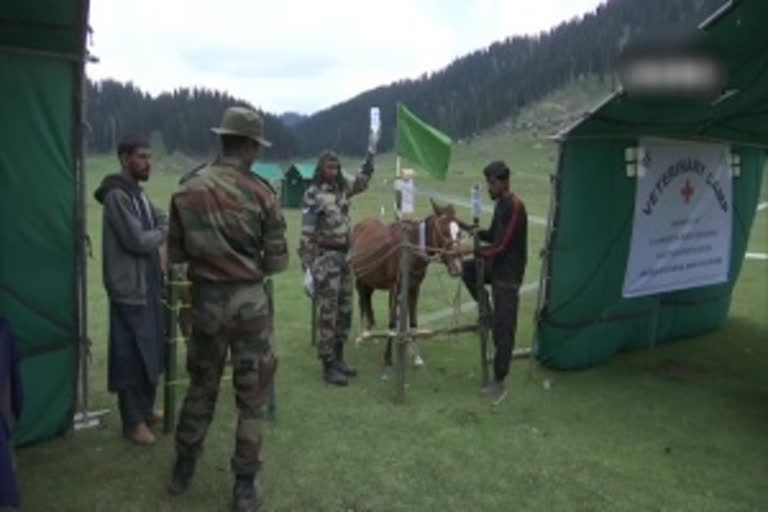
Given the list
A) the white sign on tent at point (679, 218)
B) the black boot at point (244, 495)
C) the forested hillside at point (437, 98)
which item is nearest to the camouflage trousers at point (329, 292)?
the black boot at point (244, 495)

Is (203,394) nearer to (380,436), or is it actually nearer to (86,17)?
(380,436)

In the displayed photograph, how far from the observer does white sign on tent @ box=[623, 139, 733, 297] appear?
841 centimetres

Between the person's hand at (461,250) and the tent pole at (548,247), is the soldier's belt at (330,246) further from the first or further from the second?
the tent pole at (548,247)

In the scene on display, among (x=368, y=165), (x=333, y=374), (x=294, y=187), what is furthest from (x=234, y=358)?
(x=294, y=187)

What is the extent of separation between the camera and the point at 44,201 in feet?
17.9

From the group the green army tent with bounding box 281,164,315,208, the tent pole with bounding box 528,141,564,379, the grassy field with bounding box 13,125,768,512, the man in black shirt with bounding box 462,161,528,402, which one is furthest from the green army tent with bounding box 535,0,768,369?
the green army tent with bounding box 281,164,315,208

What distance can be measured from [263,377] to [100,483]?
4.83 ft

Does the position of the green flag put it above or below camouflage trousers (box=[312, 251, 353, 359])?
above

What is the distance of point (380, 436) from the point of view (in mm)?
6219

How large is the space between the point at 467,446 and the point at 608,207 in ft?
11.6

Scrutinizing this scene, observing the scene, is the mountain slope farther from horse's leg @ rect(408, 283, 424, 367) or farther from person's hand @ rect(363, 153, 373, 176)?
person's hand @ rect(363, 153, 373, 176)

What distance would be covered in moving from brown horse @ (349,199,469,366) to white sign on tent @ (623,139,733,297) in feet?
7.68

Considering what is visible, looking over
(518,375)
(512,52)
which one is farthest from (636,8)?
(518,375)

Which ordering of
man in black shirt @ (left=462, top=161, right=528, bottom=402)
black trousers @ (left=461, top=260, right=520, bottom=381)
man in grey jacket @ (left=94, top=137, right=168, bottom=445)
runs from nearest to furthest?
man in grey jacket @ (left=94, top=137, right=168, bottom=445), man in black shirt @ (left=462, top=161, right=528, bottom=402), black trousers @ (left=461, top=260, right=520, bottom=381)
